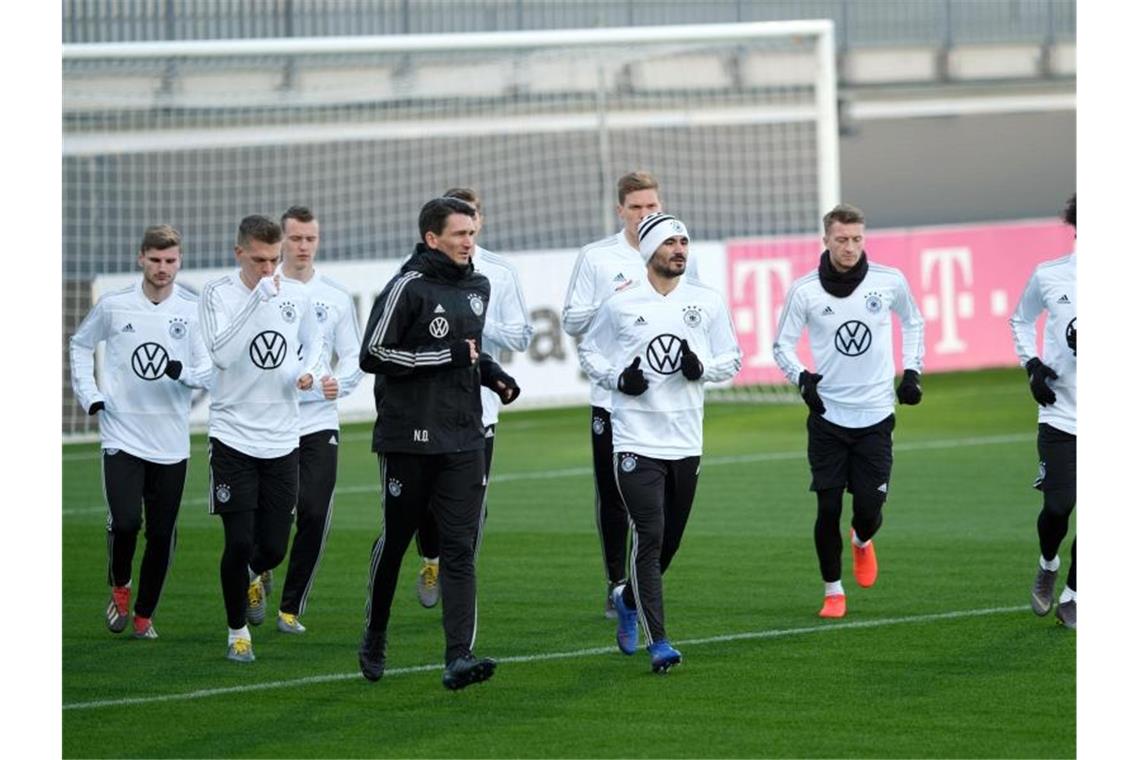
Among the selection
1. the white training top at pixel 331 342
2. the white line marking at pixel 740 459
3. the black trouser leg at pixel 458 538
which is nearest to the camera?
the black trouser leg at pixel 458 538

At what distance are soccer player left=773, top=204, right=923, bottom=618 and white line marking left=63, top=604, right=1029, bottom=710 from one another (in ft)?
1.15

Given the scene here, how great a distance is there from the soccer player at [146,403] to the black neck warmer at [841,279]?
127 inches

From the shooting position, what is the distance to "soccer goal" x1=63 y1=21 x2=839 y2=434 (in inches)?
909

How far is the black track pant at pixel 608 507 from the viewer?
1006 centimetres

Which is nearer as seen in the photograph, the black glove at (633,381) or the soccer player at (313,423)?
the black glove at (633,381)

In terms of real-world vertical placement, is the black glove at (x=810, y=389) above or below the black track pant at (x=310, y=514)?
above

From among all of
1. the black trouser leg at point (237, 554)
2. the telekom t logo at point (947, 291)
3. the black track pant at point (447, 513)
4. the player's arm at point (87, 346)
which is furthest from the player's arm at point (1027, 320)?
the telekom t logo at point (947, 291)

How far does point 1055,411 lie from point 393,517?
338cm

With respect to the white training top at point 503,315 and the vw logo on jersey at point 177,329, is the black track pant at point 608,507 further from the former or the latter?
the vw logo on jersey at point 177,329

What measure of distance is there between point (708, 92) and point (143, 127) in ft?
27.3

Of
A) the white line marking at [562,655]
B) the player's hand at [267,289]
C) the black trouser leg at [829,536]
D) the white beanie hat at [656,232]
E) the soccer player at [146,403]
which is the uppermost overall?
the white beanie hat at [656,232]

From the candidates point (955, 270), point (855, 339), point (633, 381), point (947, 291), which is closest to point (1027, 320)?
point (855, 339)

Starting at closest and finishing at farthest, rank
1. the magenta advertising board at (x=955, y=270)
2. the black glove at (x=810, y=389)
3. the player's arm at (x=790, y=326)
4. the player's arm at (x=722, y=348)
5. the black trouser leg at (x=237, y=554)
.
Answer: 1. the player's arm at (x=722, y=348)
2. the black trouser leg at (x=237, y=554)
3. the black glove at (x=810, y=389)
4. the player's arm at (x=790, y=326)
5. the magenta advertising board at (x=955, y=270)

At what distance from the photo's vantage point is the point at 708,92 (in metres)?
28.8
